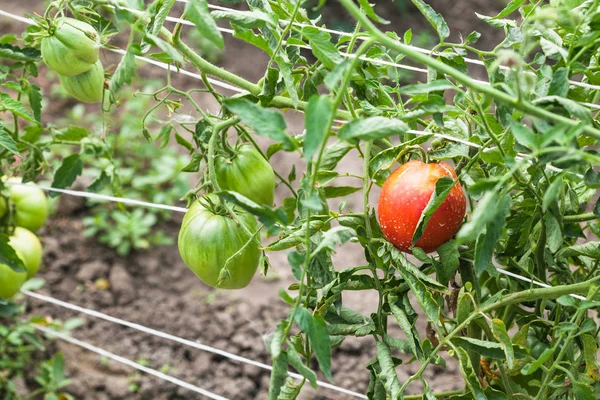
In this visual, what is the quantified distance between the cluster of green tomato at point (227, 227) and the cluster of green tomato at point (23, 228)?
20.7 inches

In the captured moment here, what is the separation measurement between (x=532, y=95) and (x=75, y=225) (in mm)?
1782

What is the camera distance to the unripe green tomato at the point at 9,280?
4.37 feet

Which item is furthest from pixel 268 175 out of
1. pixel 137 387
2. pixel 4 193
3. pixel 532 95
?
pixel 137 387

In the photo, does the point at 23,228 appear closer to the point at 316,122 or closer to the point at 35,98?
the point at 35,98

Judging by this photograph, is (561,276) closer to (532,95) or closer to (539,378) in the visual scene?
(539,378)

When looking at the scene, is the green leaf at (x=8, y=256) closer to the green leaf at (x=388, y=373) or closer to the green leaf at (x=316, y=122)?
the green leaf at (x=388, y=373)

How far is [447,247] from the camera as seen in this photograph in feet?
2.70

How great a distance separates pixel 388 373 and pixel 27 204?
909mm

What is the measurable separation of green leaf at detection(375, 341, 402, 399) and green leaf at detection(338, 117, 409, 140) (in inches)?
12.4

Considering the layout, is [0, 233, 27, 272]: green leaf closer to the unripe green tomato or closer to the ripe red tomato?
the unripe green tomato

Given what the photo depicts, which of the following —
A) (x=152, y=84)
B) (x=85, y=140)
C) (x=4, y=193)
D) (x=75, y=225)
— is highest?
(x=85, y=140)

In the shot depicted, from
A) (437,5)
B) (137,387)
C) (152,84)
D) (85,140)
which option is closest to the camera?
(85,140)

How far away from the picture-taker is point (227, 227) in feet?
3.08

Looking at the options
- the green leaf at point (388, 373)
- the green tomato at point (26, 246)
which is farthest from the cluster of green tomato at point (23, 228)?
the green leaf at point (388, 373)
